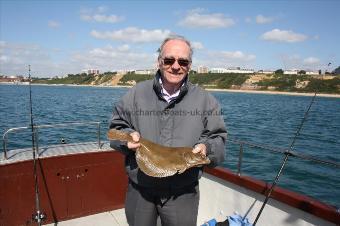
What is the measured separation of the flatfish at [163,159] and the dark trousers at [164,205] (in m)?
0.24

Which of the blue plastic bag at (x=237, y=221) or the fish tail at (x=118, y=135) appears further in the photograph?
the blue plastic bag at (x=237, y=221)

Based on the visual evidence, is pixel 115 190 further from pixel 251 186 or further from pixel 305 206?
pixel 305 206

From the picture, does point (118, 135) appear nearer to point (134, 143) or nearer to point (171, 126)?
point (134, 143)

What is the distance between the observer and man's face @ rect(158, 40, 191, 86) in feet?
10.5

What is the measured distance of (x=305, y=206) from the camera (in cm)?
429

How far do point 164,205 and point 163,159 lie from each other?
0.48m

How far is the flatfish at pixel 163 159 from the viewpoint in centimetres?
307

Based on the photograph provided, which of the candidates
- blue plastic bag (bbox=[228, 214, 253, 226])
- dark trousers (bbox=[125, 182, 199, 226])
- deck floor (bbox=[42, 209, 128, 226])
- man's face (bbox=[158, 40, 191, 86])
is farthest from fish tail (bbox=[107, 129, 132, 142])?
deck floor (bbox=[42, 209, 128, 226])

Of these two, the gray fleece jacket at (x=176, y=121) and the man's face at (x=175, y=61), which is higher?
the man's face at (x=175, y=61)

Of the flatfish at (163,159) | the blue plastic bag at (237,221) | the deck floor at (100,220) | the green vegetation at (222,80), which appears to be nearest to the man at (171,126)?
the flatfish at (163,159)

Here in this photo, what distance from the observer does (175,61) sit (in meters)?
3.20

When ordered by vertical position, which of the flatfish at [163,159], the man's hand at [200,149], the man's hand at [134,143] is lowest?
the flatfish at [163,159]

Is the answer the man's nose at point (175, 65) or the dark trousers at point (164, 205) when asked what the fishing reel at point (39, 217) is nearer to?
the dark trousers at point (164, 205)

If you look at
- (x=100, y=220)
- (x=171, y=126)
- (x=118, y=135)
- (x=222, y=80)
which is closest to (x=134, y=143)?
(x=118, y=135)
